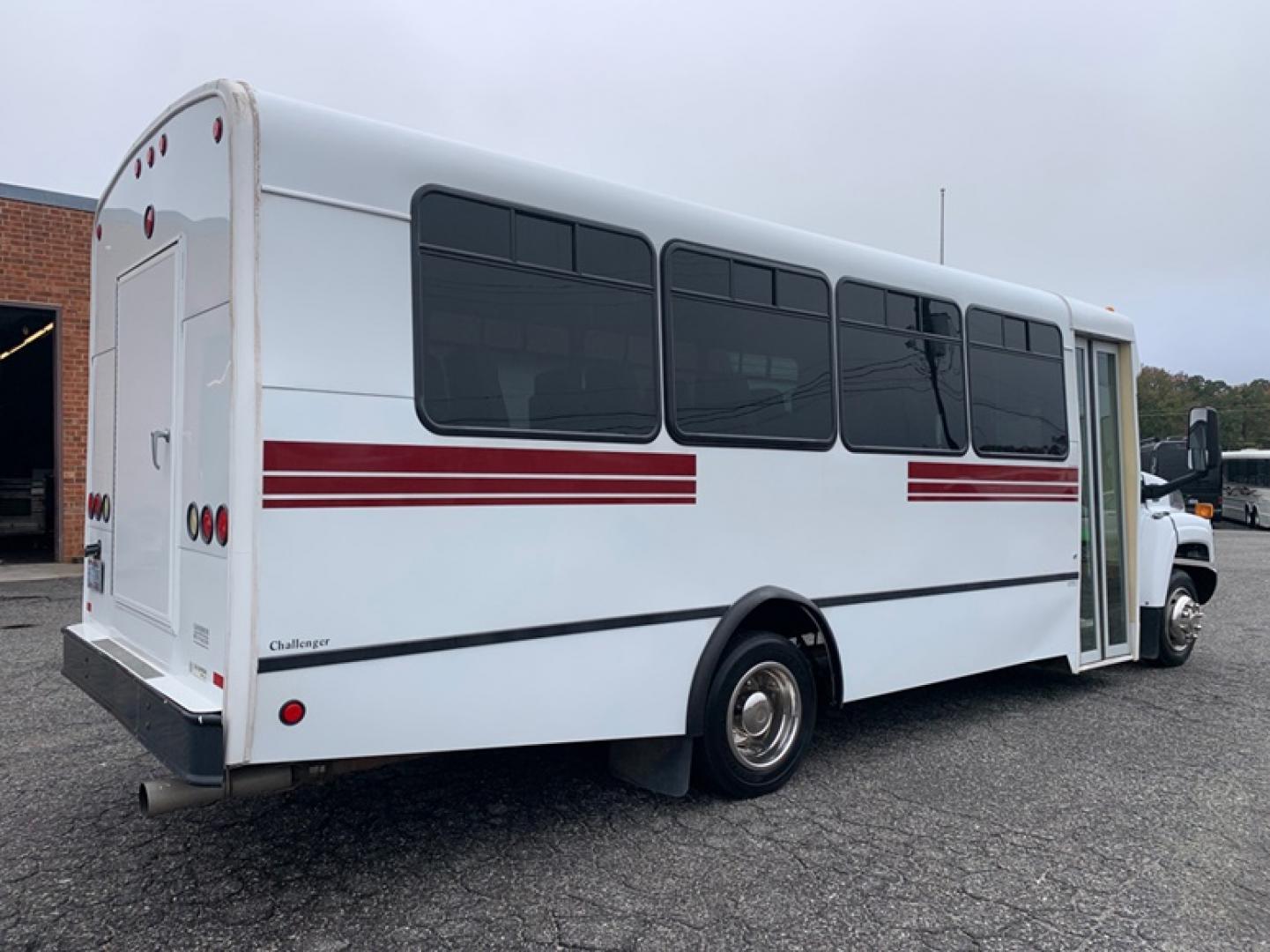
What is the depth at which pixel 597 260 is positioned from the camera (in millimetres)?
3959

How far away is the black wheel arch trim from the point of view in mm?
4164

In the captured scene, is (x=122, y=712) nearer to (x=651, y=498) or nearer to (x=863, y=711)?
(x=651, y=498)

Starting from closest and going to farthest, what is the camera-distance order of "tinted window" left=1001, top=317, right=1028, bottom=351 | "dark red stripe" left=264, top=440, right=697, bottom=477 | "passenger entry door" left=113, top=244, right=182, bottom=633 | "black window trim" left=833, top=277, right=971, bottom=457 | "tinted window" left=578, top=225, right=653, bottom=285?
"dark red stripe" left=264, top=440, right=697, bottom=477
"passenger entry door" left=113, top=244, right=182, bottom=633
"tinted window" left=578, top=225, right=653, bottom=285
"black window trim" left=833, top=277, right=971, bottom=457
"tinted window" left=1001, top=317, right=1028, bottom=351

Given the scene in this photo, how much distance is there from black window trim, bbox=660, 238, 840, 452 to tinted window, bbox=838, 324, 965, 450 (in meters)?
0.09

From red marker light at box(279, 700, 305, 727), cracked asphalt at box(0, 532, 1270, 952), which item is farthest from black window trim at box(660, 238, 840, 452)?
red marker light at box(279, 700, 305, 727)

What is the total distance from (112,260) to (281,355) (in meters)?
1.86

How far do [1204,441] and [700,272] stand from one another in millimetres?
4720

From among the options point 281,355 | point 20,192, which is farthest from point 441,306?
point 20,192

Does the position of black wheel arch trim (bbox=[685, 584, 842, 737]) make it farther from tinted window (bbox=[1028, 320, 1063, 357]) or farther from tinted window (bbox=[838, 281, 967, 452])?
tinted window (bbox=[1028, 320, 1063, 357])

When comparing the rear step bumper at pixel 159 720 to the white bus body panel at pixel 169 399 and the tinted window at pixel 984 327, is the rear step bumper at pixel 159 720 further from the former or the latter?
the tinted window at pixel 984 327

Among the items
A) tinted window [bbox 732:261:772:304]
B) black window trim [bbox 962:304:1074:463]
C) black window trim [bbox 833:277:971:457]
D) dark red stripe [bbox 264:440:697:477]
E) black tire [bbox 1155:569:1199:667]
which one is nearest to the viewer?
dark red stripe [bbox 264:440:697:477]

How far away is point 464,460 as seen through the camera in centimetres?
345

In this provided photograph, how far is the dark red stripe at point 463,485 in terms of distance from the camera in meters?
3.08

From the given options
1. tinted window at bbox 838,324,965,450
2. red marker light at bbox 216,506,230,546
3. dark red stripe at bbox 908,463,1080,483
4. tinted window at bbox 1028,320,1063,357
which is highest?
tinted window at bbox 1028,320,1063,357
